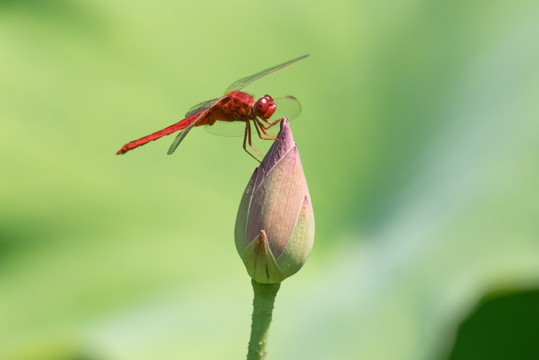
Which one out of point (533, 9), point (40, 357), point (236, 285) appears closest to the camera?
point (40, 357)

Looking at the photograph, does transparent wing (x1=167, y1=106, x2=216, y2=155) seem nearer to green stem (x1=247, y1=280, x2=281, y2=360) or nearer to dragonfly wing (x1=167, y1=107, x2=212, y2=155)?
dragonfly wing (x1=167, y1=107, x2=212, y2=155)

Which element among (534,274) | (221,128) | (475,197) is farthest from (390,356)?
(221,128)

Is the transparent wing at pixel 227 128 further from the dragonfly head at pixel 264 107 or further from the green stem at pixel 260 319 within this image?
the green stem at pixel 260 319

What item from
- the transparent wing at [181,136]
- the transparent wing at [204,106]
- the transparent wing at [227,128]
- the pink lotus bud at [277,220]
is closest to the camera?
the pink lotus bud at [277,220]

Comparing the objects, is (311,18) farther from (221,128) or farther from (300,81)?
(221,128)

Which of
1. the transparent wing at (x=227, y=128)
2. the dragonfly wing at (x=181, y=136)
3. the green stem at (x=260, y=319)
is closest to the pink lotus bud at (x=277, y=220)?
the green stem at (x=260, y=319)
